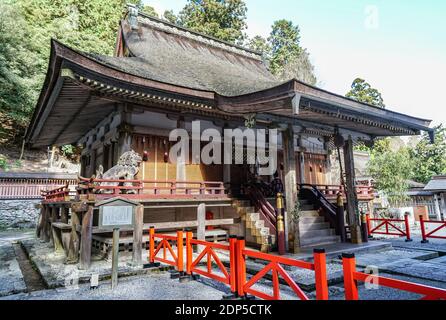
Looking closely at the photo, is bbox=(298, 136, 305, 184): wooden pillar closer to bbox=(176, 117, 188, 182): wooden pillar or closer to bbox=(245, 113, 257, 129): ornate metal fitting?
bbox=(176, 117, 188, 182): wooden pillar

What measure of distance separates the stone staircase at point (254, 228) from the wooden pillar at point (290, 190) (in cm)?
78

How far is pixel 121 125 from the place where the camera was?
31.7ft

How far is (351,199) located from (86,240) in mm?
8286

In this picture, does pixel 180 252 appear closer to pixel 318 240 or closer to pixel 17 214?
A: pixel 318 240

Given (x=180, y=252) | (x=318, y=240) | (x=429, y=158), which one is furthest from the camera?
(x=429, y=158)

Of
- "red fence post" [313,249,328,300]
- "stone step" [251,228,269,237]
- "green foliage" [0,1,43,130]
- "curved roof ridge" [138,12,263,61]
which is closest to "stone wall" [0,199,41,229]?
"green foliage" [0,1,43,130]

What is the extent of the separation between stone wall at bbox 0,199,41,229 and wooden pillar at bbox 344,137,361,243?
20108mm

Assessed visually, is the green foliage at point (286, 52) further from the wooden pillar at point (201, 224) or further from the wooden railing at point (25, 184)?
the wooden pillar at point (201, 224)

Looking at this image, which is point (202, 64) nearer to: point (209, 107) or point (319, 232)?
point (209, 107)

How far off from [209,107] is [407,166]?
779 inches

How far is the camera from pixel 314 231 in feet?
31.3

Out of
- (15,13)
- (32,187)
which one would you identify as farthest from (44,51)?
(32,187)

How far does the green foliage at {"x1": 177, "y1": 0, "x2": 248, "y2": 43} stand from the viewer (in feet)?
116

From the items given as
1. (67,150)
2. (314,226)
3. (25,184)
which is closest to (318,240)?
(314,226)
